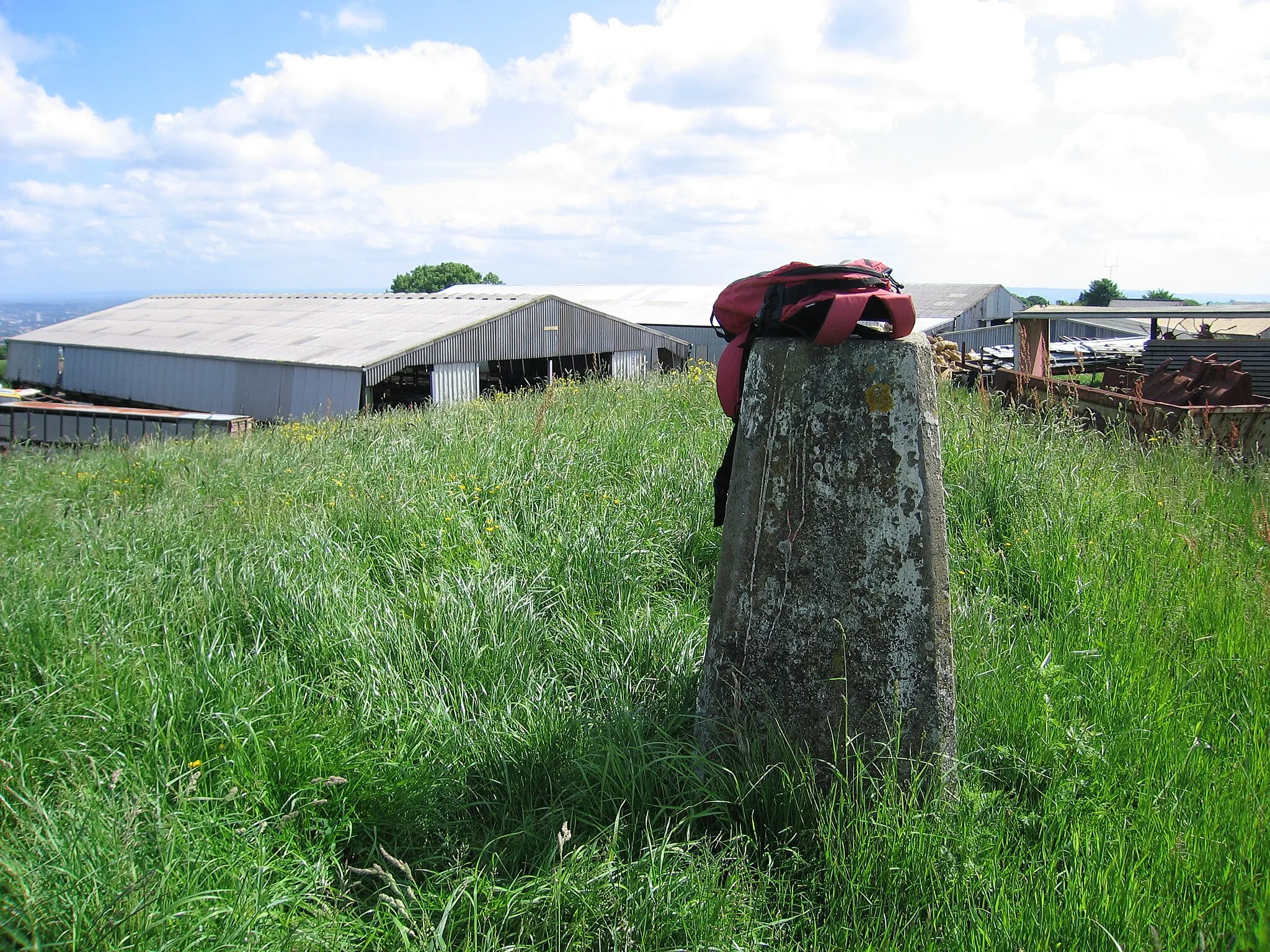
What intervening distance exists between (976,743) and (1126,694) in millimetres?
660

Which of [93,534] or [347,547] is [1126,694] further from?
[93,534]

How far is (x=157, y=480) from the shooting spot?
7.00 metres

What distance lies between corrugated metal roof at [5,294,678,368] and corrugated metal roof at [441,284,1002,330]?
10144 mm

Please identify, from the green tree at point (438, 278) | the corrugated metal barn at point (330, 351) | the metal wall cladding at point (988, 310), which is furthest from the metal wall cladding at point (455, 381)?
the green tree at point (438, 278)

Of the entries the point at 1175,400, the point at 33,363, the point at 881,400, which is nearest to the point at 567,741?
the point at 881,400

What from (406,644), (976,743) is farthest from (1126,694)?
(406,644)

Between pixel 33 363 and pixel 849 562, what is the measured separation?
42174 millimetres

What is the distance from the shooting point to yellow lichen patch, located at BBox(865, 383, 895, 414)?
2.66 m

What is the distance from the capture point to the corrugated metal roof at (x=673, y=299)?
4250cm

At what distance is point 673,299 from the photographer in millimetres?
46438

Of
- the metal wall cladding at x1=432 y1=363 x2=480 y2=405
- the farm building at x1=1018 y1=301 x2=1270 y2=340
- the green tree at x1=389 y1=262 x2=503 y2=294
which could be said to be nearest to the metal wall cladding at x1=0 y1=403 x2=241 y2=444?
the metal wall cladding at x1=432 y1=363 x2=480 y2=405

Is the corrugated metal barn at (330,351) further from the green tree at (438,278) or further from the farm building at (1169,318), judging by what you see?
the green tree at (438,278)

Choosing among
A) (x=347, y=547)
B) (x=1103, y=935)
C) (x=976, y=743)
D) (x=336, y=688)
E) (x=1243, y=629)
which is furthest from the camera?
(x=347, y=547)

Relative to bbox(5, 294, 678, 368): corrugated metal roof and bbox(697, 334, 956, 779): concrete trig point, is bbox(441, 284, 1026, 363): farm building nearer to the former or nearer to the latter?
bbox(5, 294, 678, 368): corrugated metal roof
